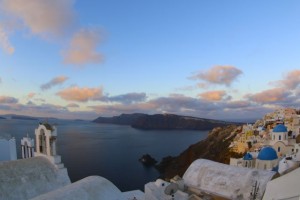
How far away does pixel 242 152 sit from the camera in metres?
42.2

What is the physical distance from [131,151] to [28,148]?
63969 millimetres

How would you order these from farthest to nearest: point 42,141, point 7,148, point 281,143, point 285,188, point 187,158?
point 187,158
point 281,143
point 7,148
point 42,141
point 285,188

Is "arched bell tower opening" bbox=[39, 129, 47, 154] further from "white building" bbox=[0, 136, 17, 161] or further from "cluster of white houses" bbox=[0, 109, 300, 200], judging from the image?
"white building" bbox=[0, 136, 17, 161]

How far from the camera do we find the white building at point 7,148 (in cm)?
1714

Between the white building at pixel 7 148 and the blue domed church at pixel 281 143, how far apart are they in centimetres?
2802

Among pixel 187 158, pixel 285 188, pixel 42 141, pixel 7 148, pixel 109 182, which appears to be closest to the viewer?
pixel 285 188

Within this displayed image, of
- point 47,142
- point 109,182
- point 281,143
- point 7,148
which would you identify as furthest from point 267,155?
point 7,148

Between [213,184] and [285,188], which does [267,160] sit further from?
[285,188]

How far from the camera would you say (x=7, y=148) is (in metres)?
17.3

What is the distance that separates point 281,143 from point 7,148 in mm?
29225

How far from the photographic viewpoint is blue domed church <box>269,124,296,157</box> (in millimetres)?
32938

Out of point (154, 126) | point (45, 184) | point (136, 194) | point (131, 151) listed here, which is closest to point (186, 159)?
point (131, 151)

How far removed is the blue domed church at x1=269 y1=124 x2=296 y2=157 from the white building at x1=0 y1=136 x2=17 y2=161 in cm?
2802

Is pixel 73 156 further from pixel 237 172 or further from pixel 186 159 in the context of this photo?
pixel 237 172
